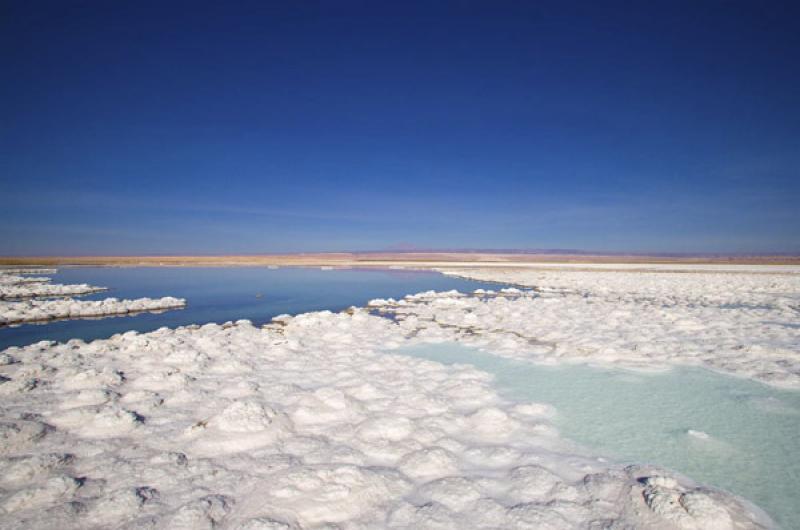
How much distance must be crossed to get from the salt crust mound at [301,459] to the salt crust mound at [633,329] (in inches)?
96.7

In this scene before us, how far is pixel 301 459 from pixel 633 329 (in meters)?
7.86

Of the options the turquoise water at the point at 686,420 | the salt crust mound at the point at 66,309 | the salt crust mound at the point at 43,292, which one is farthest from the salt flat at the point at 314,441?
the salt crust mound at the point at 43,292

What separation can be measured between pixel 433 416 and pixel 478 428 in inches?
20.6

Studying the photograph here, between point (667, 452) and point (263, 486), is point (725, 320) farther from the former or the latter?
point (263, 486)

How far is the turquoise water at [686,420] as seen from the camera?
123 inches

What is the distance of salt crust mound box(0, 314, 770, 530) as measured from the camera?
8.64 feet

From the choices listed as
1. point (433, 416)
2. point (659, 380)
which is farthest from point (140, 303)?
point (659, 380)

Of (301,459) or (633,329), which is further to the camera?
(633,329)

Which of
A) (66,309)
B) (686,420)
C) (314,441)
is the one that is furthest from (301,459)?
(66,309)

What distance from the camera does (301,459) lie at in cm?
339

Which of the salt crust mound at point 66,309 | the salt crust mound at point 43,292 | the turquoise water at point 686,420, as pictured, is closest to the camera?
the turquoise water at point 686,420

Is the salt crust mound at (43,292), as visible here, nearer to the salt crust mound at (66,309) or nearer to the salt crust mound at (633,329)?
the salt crust mound at (66,309)

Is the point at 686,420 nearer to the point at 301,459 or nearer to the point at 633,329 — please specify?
the point at 301,459

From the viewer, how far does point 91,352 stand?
6641 mm
